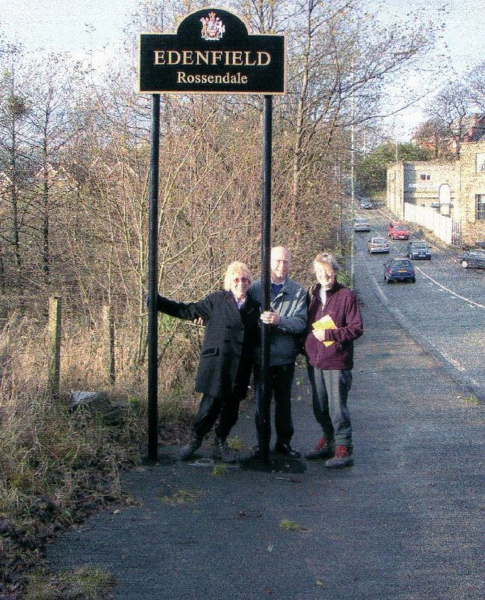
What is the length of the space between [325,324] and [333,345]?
19 cm

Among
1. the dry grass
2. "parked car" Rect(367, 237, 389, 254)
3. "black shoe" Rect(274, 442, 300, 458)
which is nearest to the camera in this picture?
the dry grass

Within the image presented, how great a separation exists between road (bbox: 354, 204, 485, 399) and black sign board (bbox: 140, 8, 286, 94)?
A: 19.4 feet

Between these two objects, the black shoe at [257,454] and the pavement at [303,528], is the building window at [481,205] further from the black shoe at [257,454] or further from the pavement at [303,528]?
the black shoe at [257,454]

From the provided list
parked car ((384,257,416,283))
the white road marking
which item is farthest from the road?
parked car ((384,257,416,283))

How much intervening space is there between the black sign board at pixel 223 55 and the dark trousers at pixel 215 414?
8.30 feet

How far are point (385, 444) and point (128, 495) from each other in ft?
9.15

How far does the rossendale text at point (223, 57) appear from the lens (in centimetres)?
609

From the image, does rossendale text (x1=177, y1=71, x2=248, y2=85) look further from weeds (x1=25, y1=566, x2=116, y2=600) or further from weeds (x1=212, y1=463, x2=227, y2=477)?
weeds (x1=25, y1=566, x2=116, y2=600)

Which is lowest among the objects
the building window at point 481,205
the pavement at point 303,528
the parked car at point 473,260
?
the pavement at point 303,528

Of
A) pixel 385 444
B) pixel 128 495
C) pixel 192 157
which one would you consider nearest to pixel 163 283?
pixel 192 157

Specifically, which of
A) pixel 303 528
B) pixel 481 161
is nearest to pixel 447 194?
pixel 481 161

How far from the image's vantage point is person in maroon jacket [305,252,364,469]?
6086mm

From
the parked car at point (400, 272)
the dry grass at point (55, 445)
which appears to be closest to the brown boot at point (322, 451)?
the dry grass at point (55, 445)

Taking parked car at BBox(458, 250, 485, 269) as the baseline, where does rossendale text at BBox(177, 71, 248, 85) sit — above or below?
above
